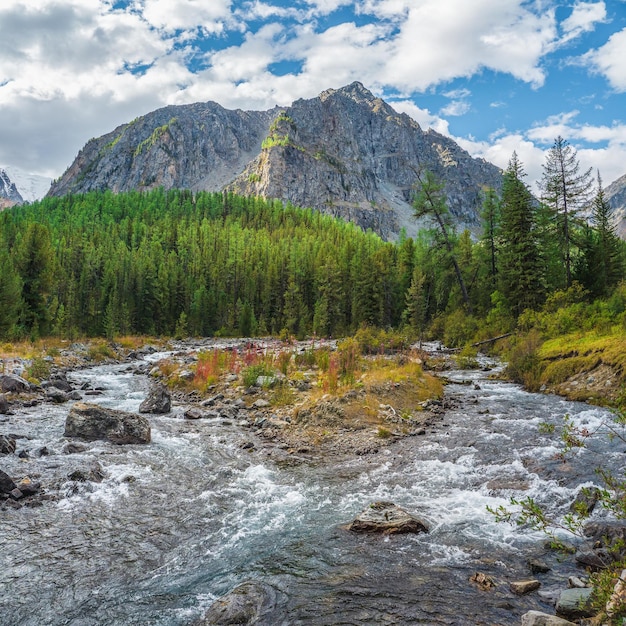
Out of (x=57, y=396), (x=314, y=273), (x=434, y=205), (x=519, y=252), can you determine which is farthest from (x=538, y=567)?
(x=314, y=273)

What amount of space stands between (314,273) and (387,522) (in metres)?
81.2

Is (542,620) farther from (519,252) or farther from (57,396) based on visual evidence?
(519,252)

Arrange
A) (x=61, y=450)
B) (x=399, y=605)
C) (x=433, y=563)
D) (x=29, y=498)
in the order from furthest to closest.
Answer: (x=61, y=450) < (x=29, y=498) < (x=433, y=563) < (x=399, y=605)

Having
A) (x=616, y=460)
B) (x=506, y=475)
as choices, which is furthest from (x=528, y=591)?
(x=616, y=460)

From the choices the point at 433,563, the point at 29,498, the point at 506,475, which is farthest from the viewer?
the point at 506,475

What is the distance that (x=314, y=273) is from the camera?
88938 millimetres

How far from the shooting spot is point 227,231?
14375 cm

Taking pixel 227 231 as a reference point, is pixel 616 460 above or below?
below

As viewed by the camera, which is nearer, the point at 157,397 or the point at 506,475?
the point at 506,475

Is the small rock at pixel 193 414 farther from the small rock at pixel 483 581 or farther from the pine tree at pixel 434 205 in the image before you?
the pine tree at pixel 434 205

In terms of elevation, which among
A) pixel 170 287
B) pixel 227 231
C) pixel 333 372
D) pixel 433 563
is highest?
pixel 227 231

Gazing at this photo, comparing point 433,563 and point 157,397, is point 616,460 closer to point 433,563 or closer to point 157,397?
point 433,563

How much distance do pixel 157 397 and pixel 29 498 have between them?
32.4 ft

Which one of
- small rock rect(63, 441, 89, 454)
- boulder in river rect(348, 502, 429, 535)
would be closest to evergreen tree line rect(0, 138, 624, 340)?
boulder in river rect(348, 502, 429, 535)
